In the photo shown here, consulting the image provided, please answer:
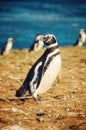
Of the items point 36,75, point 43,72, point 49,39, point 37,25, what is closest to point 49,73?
point 43,72

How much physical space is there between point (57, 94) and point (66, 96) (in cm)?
30

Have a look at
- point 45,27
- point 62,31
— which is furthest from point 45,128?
point 45,27

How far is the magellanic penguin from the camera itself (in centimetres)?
762

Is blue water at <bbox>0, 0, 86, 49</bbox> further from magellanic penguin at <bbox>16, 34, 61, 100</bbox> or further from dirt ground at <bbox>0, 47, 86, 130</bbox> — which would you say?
magellanic penguin at <bbox>16, 34, 61, 100</bbox>

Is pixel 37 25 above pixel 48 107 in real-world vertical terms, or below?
below

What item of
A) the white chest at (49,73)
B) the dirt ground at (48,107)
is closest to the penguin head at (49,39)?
the white chest at (49,73)

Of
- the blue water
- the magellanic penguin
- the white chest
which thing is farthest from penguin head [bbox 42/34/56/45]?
the blue water

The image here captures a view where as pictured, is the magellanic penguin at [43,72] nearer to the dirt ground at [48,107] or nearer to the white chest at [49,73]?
the white chest at [49,73]

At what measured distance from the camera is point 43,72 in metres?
7.65

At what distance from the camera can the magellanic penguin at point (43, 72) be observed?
7.62 m

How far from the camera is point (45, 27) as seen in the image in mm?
29094

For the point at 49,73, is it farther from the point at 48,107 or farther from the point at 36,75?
the point at 48,107

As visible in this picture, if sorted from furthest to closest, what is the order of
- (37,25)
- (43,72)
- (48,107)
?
(37,25), (43,72), (48,107)

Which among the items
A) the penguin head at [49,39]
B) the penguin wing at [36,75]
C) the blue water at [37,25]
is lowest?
the blue water at [37,25]
